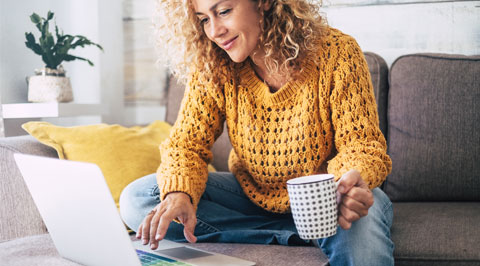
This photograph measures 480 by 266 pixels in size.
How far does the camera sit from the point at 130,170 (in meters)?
1.46

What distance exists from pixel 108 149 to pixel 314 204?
0.81m

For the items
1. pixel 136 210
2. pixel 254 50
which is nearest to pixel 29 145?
pixel 136 210

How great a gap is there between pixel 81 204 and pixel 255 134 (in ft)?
1.76

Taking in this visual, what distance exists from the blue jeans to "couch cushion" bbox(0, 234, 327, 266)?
3 centimetres

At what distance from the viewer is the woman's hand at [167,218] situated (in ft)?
3.22

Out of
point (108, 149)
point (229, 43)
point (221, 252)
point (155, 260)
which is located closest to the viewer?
point (155, 260)

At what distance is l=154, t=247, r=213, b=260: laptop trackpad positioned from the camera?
0.98 meters

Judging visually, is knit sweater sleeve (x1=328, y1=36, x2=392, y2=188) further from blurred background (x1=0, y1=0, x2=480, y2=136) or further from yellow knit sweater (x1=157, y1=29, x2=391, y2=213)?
blurred background (x1=0, y1=0, x2=480, y2=136)

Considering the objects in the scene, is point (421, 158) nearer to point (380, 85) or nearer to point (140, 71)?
point (380, 85)

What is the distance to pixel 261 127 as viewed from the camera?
1244mm

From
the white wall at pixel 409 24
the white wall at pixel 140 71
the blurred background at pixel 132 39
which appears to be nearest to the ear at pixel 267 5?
the blurred background at pixel 132 39

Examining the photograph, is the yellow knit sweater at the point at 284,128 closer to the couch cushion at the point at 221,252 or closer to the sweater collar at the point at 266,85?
the sweater collar at the point at 266,85

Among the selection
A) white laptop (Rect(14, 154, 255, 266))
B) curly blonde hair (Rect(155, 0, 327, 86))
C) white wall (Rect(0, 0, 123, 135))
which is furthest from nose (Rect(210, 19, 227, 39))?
white wall (Rect(0, 0, 123, 135))

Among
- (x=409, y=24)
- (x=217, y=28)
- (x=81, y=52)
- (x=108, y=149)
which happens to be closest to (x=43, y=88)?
(x=108, y=149)
